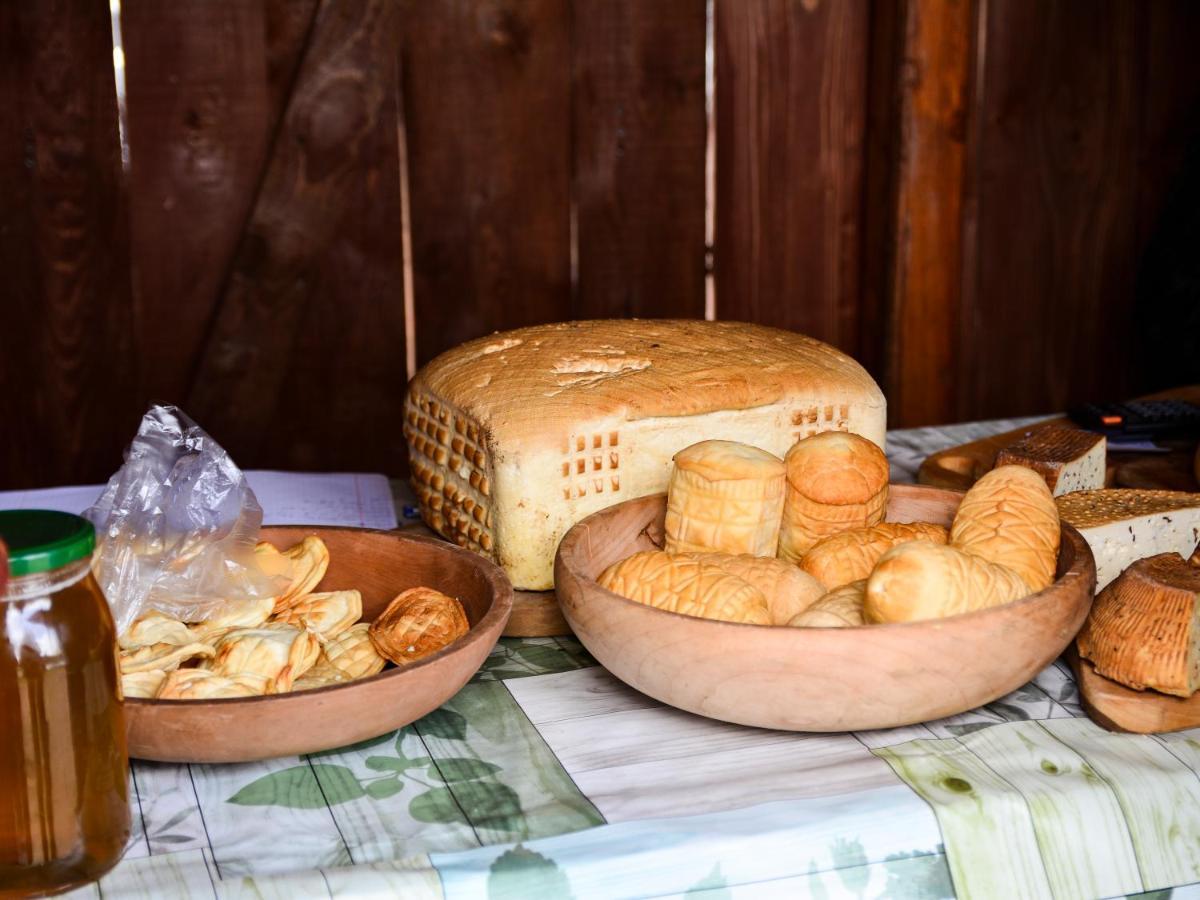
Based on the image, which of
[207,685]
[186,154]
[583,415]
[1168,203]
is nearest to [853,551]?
[583,415]

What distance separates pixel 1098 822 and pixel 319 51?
191 centimetres

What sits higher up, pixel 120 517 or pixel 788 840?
pixel 120 517

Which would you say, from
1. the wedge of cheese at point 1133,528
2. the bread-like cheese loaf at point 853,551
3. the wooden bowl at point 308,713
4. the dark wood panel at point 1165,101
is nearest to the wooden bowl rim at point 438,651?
the wooden bowl at point 308,713

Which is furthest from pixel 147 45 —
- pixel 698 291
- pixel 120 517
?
pixel 120 517

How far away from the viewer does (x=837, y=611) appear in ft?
2.78

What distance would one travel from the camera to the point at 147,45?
7.22ft

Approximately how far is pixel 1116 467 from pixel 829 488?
59 cm

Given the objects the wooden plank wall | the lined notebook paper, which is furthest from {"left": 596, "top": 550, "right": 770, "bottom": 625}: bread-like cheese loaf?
the wooden plank wall

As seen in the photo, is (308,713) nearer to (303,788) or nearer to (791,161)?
(303,788)

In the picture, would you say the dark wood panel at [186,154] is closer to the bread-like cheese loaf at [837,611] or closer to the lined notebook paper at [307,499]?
the lined notebook paper at [307,499]

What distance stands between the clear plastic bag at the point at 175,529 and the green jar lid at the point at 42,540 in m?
0.25

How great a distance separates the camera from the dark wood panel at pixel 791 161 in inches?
96.9

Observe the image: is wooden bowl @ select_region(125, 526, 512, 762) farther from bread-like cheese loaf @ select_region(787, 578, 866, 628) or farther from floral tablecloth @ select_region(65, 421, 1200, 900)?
bread-like cheese loaf @ select_region(787, 578, 866, 628)

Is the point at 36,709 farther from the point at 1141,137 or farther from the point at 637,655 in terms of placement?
the point at 1141,137
